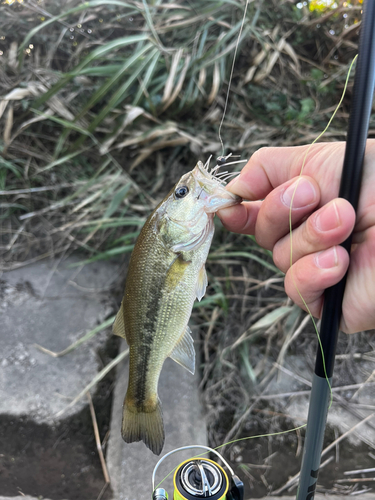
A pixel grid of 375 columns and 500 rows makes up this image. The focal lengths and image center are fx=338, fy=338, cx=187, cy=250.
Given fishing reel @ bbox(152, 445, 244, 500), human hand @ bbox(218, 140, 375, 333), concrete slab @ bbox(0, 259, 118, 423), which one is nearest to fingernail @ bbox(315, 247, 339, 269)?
human hand @ bbox(218, 140, 375, 333)

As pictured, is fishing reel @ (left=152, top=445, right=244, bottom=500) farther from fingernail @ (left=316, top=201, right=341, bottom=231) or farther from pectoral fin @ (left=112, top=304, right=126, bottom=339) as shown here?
fingernail @ (left=316, top=201, right=341, bottom=231)

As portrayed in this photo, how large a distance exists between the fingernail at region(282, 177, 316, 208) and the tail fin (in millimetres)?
761

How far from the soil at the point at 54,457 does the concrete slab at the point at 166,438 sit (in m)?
0.10

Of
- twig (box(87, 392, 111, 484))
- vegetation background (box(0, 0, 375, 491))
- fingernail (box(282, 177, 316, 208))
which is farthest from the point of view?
vegetation background (box(0, 0, 375, 491))

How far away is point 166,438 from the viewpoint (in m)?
1.81

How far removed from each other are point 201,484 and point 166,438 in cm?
101

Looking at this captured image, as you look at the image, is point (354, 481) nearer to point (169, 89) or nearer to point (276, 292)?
point (276, 292)

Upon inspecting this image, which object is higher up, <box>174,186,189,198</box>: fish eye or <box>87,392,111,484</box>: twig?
<box>174,186,189,198</box>: fish eye

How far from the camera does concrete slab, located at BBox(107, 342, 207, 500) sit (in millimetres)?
1719

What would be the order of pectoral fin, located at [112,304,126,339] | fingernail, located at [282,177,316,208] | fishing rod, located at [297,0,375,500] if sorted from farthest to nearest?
pectoral fin, located at [112,304,126,339] < fingernail, located at [282,177,316,208] < fishing rod, located at [297,0,375,500]

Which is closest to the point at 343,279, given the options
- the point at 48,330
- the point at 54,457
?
the point at 54,457

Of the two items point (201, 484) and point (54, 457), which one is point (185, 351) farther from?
point (54, 457)

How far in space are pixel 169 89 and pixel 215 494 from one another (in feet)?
7.80

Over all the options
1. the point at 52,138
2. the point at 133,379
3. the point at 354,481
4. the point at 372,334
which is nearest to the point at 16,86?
the point at 52,138
